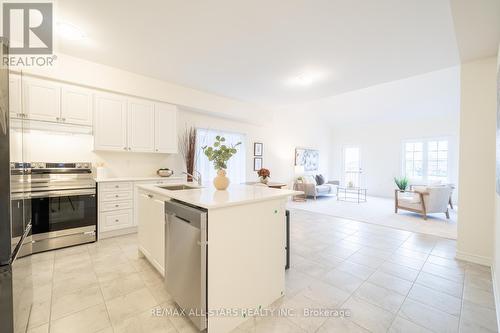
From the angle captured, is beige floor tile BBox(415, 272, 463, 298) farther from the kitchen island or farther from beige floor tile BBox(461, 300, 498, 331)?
the kitchen island

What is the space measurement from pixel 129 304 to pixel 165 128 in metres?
2.94

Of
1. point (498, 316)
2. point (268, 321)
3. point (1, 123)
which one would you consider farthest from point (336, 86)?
point (1, 123)

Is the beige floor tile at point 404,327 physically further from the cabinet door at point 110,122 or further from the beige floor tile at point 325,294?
the cabinet door at point 110,122

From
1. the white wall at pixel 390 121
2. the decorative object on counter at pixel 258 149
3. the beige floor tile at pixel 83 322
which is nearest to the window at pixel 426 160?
the white wall at pixel 390 121

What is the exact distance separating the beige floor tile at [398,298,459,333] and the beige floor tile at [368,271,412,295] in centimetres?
18

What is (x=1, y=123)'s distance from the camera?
106cm

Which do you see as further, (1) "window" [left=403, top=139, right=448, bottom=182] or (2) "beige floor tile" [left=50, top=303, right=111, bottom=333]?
(1) "window" [left=403, top=139, right=448, bottom=182]

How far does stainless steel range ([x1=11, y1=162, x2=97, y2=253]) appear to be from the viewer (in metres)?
2.61

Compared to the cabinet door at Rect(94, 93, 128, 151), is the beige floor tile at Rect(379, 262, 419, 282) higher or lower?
lower

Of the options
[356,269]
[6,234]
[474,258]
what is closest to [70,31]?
[6,234]

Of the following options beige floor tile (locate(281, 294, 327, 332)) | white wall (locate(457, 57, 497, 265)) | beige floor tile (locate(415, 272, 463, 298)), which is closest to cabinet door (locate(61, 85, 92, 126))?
beige floor tile (locate(281, 294, 327, 332))

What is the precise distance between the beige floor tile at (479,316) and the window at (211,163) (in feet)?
14.1

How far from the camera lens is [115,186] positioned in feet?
10.5

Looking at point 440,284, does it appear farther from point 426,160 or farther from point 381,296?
point 426,160
